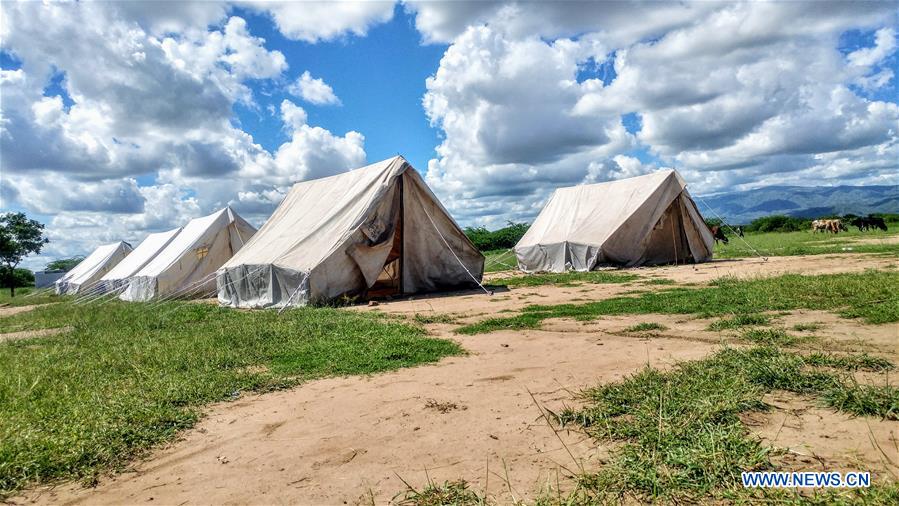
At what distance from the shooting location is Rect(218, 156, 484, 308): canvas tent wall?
11.2 m

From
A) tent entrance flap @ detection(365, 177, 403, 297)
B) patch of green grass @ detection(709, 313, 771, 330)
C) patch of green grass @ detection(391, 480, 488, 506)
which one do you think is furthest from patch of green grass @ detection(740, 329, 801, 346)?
tent entrance flap @ detection(365, 177, 403, 297)

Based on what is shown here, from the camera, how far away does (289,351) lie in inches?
233

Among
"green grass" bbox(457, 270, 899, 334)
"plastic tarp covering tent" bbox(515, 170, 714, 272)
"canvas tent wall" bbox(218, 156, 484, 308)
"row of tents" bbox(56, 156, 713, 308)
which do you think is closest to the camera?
"green grass" bbox(457, 270, 899, 334)

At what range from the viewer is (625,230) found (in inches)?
661

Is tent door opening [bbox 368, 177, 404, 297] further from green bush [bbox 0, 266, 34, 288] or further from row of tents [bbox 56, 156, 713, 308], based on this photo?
green bush [bbox 0, 266, 34, 288]

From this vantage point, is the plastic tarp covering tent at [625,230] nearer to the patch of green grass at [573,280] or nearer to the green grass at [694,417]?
the patch of green grass at [573,280]

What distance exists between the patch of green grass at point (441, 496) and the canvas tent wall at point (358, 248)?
8.60 meters

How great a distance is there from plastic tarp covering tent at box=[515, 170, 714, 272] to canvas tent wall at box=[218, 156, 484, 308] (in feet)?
17.1

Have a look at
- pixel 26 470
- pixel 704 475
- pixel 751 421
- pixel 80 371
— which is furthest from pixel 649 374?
pixel 80 371

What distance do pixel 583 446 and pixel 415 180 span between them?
1023 cm

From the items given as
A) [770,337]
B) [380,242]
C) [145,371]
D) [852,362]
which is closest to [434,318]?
[380,242]

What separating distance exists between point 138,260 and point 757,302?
2189 cm

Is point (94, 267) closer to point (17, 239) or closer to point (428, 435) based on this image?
point (17, 239)

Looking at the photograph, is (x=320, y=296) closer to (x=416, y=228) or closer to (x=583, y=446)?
(x=416, y=228)
